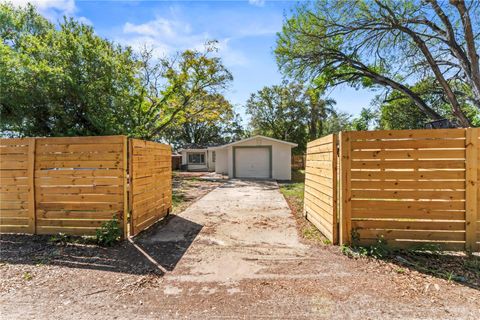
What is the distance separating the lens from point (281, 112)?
26.9m

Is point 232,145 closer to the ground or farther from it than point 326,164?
farther from it

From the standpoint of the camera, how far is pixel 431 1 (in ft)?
24.0

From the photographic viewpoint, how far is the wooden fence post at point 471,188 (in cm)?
342

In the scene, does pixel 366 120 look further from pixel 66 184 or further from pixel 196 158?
pixel 66 184

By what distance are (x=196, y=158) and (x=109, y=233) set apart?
22.4 m

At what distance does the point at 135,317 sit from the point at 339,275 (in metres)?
2.34

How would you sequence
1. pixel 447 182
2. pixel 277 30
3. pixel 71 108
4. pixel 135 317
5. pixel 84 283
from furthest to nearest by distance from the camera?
1. pixel 277 30
2. pixel 71 108
3. pixel 447 182
4. pixel 84 283
5. pixel 135 317

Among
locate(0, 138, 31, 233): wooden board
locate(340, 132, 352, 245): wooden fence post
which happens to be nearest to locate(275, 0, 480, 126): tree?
locate(340, 132, 352, 245): wooden fence post

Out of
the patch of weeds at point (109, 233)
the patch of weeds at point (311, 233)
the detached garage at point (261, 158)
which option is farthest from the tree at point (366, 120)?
the patch of weeds at point (109, 233)

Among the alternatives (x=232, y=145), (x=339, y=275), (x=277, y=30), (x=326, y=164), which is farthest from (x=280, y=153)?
(x=339, y=275)

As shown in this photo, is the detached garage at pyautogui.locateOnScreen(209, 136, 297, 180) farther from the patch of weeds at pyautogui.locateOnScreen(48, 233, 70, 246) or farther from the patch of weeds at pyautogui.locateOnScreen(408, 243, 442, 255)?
the patch of weeds at pyautogui.locateOnScreen(48, 233, 70, 246)

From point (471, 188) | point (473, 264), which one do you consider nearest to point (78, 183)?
point (473, 264)

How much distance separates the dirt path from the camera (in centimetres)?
232

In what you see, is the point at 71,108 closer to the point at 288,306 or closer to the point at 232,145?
the point at 288,306
